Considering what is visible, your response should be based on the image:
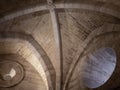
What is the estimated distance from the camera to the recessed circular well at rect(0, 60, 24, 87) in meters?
11.7

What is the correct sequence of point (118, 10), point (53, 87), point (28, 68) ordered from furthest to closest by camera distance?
point (28, 68) < point (53, 87) < point (118, 10)

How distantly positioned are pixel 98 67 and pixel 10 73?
383 cm

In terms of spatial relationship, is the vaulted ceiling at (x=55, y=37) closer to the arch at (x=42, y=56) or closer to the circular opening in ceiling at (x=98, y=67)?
the arch at (x=42, y=56)

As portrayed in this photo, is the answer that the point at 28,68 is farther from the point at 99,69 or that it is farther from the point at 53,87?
the point at 99,69

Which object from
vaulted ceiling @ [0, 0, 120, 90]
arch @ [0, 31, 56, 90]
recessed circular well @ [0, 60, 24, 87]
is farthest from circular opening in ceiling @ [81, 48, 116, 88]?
recessed circular well @ [0, 60, 24, 87]

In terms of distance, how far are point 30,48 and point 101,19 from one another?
3.30 metres

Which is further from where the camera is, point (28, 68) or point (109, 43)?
point (28, 68)

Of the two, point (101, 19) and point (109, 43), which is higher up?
point (101, 19)

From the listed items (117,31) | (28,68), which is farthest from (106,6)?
(28,68)

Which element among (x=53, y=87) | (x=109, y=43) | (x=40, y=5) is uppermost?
(x=40, y=5)

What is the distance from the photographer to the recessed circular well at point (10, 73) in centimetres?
1173

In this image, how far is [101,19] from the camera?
400 inches

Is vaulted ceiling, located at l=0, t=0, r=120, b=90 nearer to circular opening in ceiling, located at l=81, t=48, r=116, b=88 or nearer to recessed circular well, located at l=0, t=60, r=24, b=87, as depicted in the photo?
recessed circular well, located at l=0, t=60, r=24, b=87

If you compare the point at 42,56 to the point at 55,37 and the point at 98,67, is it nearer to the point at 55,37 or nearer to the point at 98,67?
the point at 55,37
